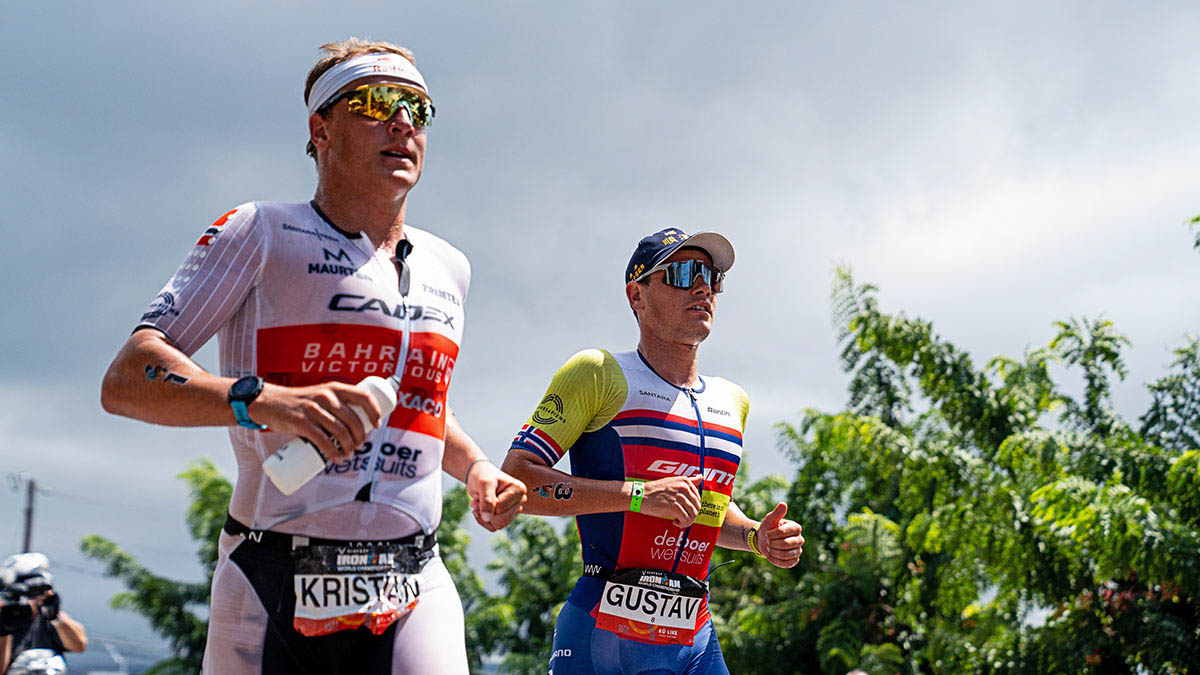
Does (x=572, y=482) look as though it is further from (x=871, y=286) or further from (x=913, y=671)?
(x=913, y=671)

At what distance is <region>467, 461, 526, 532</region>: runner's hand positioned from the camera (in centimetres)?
262

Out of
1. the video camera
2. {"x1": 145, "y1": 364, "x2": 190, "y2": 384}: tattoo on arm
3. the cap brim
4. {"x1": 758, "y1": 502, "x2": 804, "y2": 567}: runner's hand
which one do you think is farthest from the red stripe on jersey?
the video camera

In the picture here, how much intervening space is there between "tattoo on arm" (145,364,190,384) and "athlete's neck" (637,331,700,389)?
259 centimetres

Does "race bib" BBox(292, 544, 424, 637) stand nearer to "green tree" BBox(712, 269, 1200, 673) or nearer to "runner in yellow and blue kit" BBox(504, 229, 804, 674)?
"runner in yellow and blue kit" BBox(504, 229, 804, 674)

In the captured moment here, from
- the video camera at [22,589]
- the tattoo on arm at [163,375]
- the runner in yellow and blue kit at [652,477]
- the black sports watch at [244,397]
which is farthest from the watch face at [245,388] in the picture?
the video camera at [22,589]

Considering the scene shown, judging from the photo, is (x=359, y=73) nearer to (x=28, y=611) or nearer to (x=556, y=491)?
(x=556, y=491)

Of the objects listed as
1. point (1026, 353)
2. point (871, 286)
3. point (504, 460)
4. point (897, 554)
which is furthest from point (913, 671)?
point (504, 460)

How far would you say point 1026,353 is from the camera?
1606 cm

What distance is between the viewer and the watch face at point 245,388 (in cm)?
211

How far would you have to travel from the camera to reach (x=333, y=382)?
89.3 inches

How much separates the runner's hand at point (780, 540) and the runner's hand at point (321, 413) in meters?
2.39

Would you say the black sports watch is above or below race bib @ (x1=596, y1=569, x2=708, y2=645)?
above

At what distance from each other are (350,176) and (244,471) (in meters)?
0.84

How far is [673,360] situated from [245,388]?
267cm
